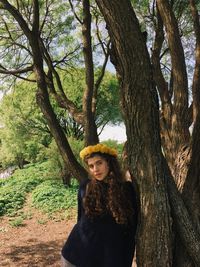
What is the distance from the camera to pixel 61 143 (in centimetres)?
548

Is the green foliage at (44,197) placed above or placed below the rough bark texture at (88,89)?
below

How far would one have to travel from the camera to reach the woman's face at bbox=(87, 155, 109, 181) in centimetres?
384

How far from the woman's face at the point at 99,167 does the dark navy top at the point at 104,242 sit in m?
0.11

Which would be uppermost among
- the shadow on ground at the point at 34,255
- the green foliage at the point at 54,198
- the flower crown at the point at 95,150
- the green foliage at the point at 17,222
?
the flower crown at the point at 95,150

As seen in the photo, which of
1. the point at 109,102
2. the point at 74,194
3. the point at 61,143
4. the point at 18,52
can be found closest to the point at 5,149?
the point at 109,102

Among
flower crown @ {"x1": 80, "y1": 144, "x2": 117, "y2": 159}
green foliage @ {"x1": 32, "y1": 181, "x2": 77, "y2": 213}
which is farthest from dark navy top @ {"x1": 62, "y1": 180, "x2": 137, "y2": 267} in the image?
green foliage @ {"x1": 32, "y1": 181, "x2": 77, "y2": 213}

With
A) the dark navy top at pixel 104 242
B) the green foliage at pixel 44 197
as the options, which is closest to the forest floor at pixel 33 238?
the green foliage at pixel 44 197

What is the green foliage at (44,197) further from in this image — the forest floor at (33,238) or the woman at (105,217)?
the woman at (105,217)

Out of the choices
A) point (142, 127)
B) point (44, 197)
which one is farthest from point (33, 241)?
point (142, 127)

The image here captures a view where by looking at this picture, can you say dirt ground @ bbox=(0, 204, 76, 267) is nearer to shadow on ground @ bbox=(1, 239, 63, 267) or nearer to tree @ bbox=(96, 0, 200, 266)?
shadow on ground @ bbox=(1, 239, 63, 267)

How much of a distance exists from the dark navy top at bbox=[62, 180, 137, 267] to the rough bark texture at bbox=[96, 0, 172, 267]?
12 centimetres

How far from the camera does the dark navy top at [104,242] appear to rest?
3.73m

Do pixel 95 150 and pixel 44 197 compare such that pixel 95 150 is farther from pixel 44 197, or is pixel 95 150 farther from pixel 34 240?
pixel 44 197

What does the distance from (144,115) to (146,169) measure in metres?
0.52
